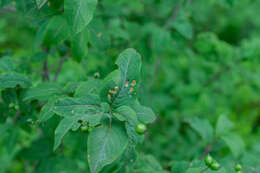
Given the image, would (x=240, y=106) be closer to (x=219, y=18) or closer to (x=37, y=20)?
(x=219, y=18)

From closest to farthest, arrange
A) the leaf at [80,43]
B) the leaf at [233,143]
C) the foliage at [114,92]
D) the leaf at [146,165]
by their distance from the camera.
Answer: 1. the foliage at [114,92]
2. the leaf at [80,43]
3. the leaf at [146,165]
4. the leaf at [233,143]

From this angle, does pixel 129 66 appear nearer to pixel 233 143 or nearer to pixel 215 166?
pixel 215 166

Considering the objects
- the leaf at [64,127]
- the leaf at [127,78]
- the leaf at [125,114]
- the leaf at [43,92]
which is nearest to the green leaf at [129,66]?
the leaf at [127,78]

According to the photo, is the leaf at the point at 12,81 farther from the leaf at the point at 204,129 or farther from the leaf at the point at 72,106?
the leaf at the point at 204,129

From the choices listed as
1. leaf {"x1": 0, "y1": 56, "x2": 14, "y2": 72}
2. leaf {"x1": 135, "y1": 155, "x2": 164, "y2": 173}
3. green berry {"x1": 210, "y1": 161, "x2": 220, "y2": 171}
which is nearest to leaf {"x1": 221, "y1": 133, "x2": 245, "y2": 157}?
leaf {"x1": 135, "y1": 155, "x2": 164, "y2": 173}

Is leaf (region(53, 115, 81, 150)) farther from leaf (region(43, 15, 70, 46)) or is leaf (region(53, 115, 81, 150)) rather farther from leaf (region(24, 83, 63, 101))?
leaf (region(43, 15, 70, 46))

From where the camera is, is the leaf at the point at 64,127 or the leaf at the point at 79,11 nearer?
the leaf at the point at 64,127

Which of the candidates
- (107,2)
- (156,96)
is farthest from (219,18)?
(107,2)
